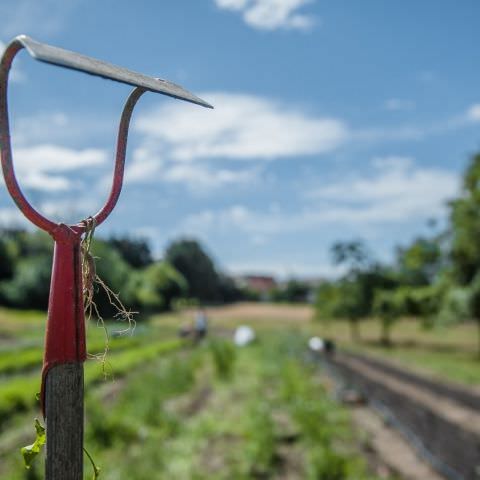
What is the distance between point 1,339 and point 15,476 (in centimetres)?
1996

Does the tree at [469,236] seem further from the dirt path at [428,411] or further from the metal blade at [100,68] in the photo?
the metal blade at [100,68]

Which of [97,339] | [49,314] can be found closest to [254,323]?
[97,339]

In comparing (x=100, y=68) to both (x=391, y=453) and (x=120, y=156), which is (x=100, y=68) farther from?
(x=391, y=453)

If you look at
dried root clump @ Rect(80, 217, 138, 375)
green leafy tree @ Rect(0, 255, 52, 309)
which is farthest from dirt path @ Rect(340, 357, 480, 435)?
green leafy tree @ Rect(0, 255, 52, 309)

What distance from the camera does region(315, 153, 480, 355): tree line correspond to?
20.1 metres

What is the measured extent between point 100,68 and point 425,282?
3036 cm

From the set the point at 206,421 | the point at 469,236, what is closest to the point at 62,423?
the point at 206,421

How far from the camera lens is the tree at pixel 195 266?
35.7m

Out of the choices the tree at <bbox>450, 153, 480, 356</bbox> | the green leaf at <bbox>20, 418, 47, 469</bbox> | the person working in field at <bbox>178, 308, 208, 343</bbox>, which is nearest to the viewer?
the green leaf at <bbox>20, 418, 47, 469</bbox>

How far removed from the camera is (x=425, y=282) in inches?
1186

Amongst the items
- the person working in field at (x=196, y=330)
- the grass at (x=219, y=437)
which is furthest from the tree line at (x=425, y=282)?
the grass at (x=219, y=437)

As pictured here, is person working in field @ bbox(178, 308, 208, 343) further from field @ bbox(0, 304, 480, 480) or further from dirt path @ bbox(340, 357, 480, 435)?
dirt path @ bbox(340, 357, 480, 435)

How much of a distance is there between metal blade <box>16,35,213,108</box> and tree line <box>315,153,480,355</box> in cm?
1946

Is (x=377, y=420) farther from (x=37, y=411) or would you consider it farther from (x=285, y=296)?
(x=285, y=296)
